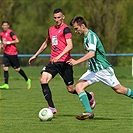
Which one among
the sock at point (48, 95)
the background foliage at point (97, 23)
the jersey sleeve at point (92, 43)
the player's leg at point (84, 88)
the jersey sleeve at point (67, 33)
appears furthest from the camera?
the background foliage at point (97, 23)

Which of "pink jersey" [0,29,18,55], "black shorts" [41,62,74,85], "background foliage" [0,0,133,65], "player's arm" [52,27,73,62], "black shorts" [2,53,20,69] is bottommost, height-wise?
"background foliage" [0,0,133,65]

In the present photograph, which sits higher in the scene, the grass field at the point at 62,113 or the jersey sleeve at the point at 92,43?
the jersey sleeve at the point at 92,43

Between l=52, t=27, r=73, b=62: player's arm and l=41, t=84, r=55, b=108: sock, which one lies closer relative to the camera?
l=52, t=27, r=73, b=62: player's arm

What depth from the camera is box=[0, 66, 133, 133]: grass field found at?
380 inches

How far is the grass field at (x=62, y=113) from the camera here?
9.64 meters

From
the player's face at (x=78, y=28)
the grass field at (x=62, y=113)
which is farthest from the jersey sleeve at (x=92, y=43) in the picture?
the grass field at (x=62, y=113)

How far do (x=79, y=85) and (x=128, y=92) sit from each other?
892mm

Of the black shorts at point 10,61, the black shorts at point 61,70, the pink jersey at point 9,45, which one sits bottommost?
the black shorts at point 10,61

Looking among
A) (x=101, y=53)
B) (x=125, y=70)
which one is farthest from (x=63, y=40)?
(x=125, y=70)

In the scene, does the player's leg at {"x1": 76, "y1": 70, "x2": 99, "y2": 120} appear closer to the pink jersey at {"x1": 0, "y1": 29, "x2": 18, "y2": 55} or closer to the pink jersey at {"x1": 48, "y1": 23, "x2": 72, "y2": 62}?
the pink jersey at {"x1": 48, "y1": 23, "x2": 72, "y2": 62}

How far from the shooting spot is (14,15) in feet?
161

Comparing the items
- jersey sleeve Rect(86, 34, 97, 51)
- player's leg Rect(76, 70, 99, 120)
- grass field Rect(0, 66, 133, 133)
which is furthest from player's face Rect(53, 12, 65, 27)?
grass field Rect(0, 66, 133, 133)

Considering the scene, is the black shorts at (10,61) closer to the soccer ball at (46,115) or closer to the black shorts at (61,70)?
the black shorts at (61,70)

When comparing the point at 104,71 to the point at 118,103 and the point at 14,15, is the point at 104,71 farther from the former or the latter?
the point at 14,15
